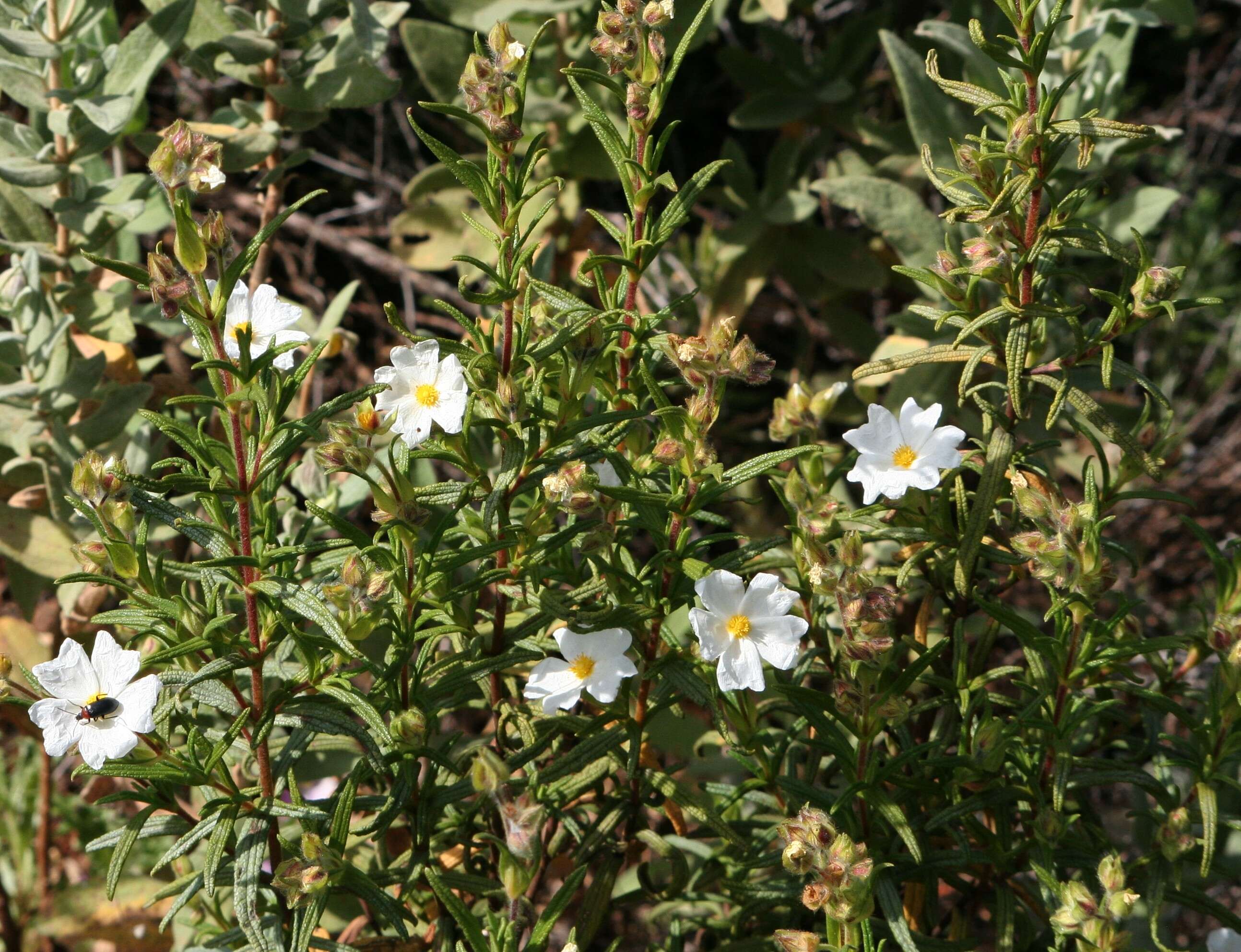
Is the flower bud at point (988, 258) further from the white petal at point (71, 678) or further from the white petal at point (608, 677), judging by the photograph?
the white petal at point (71, 678)

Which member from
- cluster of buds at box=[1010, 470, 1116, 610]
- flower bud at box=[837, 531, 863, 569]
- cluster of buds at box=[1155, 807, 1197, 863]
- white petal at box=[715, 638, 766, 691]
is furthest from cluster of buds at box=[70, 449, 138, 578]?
cluster of buds at box=[1155, 807, 1197, 863]

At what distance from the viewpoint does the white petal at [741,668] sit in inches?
54.7

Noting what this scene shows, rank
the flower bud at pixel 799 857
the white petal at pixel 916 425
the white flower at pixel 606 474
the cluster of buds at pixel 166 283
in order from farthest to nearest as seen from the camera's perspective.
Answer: the white flower at pixel 606 474 < the white petal at pixel 916 425 < the flower bud at pixel 799 857 < the cluster of buds at pixel 166 283

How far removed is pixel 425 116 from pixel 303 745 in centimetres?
239

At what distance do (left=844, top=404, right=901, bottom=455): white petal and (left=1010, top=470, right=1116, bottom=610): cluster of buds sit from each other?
17 centimetres

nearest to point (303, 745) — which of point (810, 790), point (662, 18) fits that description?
point (810, 790)

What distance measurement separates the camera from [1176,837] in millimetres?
1537

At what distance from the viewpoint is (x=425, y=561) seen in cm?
140

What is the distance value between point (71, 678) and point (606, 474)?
700 millimetres

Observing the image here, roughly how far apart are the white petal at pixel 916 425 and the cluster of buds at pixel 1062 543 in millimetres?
133

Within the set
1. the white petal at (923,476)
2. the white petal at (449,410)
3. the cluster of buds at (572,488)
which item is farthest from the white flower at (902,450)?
the white petal at (449,410)

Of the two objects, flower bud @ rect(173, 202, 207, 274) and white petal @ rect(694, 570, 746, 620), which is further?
white petal @ rect(694, 570, 746, 620)

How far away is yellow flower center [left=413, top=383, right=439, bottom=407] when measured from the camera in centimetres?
139

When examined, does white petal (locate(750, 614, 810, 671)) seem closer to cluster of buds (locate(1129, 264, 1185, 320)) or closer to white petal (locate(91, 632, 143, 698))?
cluster of buds (locate(1129, 264, 1185, 320))
